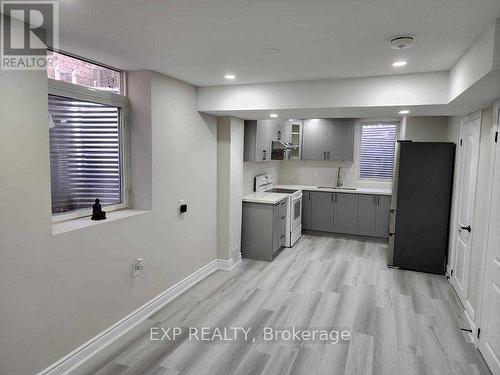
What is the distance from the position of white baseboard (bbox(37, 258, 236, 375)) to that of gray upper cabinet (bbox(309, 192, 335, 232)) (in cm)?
256

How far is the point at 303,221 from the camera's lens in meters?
6.38

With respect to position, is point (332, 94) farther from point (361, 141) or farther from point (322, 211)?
point (361, 141)

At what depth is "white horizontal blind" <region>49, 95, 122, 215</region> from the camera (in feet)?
8.21

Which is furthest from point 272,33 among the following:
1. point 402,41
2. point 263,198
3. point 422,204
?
point 422,204

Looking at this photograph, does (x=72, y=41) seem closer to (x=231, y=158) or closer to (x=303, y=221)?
(x=231, y=158)

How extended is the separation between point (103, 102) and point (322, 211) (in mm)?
4407

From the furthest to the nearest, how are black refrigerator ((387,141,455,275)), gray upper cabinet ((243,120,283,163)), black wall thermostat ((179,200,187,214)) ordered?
gray upper cabinet ((243,120,283,163)) < black refrigerator ((387,141,455,275)) < black wall thermostat ((179,200,187,214))

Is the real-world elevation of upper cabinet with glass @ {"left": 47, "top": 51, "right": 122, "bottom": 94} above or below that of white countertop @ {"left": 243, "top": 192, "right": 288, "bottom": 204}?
above

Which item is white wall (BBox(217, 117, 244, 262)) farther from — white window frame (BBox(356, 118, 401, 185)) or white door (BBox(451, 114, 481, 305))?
white window frame (BBox(356, 118, 401, 185))

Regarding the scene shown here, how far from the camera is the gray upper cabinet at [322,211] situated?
20.1 ft

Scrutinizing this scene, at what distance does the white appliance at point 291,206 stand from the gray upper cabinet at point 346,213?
0.68 meters

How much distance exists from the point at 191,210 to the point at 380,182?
159 inches

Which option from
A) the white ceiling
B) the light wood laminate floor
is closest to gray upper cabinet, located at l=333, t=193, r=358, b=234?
the light wood laminate floor

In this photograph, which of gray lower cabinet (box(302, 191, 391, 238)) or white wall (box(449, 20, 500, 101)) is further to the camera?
gray lower cabinet (box(302, 191, 391, 238))
